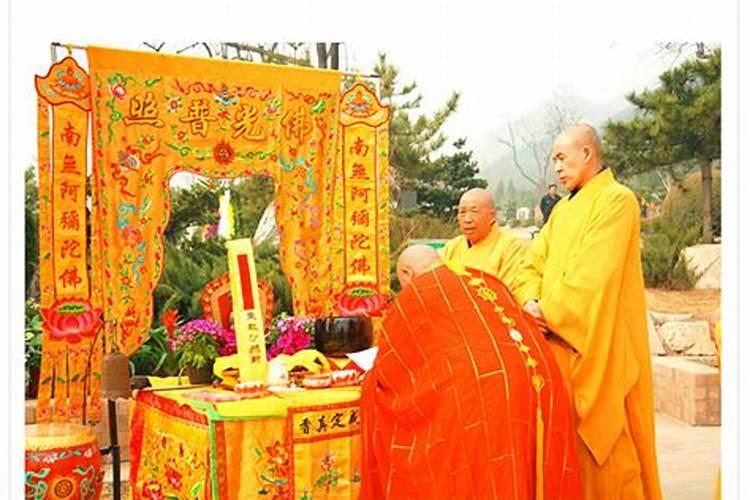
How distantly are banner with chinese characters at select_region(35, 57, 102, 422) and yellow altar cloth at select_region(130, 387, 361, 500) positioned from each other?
82cm

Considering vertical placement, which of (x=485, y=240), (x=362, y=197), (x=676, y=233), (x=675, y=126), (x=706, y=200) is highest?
(x=675, y=126)

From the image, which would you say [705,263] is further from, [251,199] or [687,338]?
[251,199]

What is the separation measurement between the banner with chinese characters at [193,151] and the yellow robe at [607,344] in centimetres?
163

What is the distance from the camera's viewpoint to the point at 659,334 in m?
8.98

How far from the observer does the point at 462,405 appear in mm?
2869

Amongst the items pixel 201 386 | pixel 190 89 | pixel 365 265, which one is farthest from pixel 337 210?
pixel 201 386

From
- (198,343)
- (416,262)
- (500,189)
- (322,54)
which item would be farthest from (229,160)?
(500,189)

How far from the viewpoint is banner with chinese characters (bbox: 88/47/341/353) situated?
414 cm

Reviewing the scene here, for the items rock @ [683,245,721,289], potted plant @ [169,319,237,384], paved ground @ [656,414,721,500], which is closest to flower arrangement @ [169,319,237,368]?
potted plant @ [169,319,237,384]

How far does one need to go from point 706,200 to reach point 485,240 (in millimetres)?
5381

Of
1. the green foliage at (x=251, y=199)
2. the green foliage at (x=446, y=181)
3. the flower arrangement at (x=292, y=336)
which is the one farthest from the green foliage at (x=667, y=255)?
the flower arrangement at (x=292, y=336)

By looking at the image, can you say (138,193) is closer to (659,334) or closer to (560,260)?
(560,260)

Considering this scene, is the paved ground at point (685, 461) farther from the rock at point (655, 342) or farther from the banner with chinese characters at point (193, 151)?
the rock at point (655, 342)

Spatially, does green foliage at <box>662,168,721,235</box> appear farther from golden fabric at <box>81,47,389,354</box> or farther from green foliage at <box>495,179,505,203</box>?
golden fabric at <box>81,47,389,354</box>
